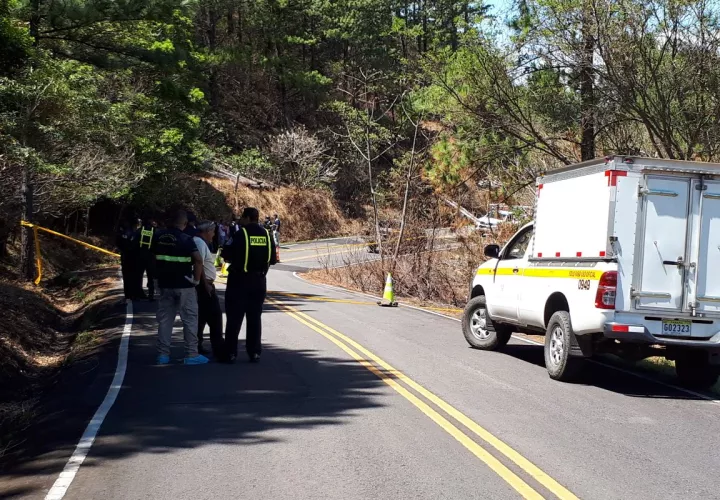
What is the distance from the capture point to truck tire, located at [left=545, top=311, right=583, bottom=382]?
10141mm

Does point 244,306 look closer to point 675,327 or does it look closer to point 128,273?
point 675,327

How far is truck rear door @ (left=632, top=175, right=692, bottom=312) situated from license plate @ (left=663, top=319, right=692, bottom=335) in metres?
0.14

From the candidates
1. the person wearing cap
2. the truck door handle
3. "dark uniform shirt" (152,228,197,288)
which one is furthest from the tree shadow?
the truck door handle

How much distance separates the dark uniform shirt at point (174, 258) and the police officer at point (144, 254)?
586 centimetres

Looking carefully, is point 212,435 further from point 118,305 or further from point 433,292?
point 433,292

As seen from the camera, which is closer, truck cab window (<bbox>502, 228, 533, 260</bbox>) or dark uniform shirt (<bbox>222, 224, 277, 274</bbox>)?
dark uniform shirt (<bbox>222, 224, 277, 274</bbox>)

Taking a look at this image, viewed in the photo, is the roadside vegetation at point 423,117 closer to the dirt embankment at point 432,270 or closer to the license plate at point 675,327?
the dirt embankment at point 432,270

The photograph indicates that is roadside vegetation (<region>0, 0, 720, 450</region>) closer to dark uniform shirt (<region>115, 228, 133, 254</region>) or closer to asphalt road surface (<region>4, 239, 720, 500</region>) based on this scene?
dark uniform shirt (<region>115, 228, 133, 254</region>)

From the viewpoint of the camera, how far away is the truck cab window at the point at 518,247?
12441 mm

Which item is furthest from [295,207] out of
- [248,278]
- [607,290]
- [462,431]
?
[462,431]

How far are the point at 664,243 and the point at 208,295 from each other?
5969 mm

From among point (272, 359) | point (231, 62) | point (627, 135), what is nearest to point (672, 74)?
point (627, 135)

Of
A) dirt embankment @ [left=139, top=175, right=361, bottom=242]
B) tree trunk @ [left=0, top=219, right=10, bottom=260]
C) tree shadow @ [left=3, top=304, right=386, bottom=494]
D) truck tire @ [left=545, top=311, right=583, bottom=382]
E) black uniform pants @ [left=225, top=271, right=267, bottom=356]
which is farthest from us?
dirt embankment @ [left=139, top=175, right=361, bottom=242]

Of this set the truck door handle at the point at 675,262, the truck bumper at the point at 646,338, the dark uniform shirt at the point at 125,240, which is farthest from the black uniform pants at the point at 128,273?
the truck door handle at the point at 675,262
